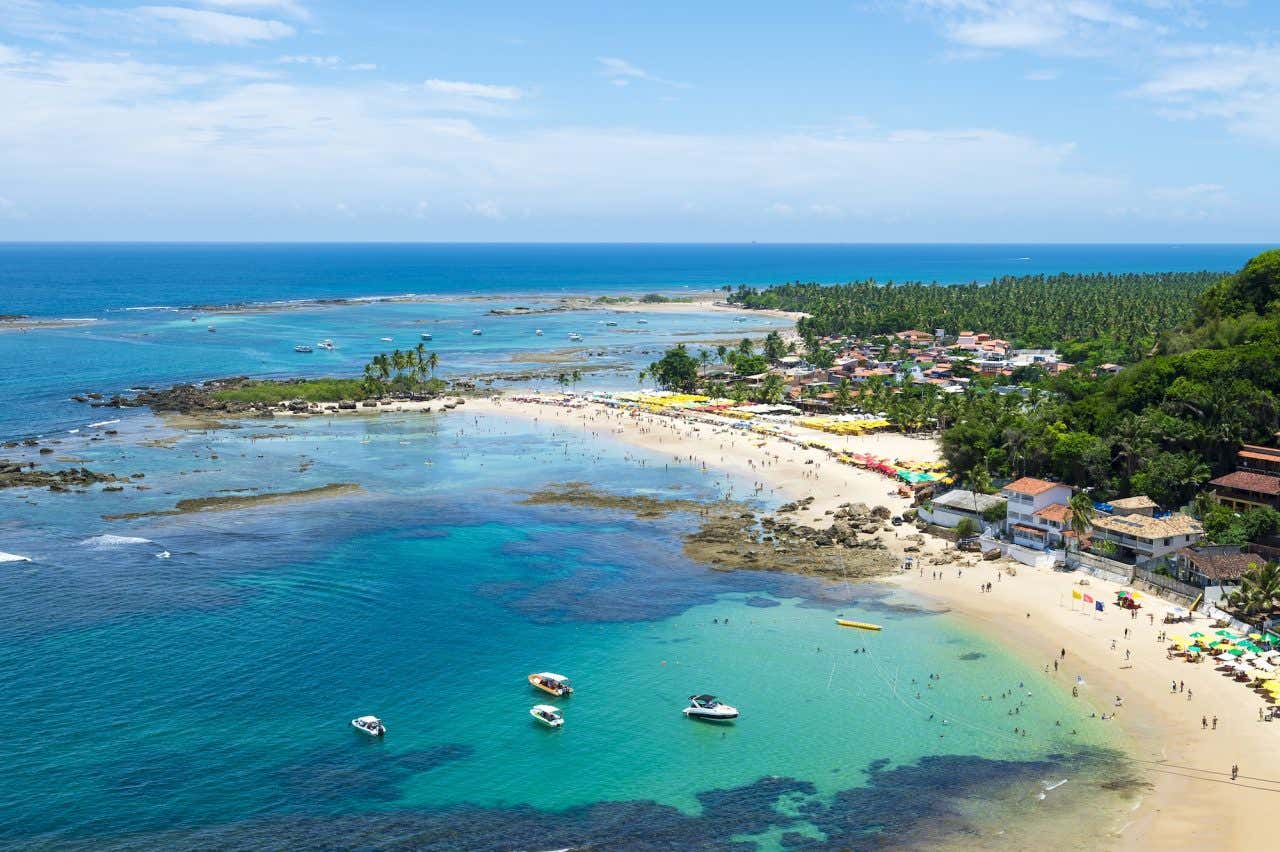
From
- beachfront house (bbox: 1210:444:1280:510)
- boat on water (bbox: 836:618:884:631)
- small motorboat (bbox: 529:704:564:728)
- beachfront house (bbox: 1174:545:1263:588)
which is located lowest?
small motorboat (bbox: 529:704:564:728)

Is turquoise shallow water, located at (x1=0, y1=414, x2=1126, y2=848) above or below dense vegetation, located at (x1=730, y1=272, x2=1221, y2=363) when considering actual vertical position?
below

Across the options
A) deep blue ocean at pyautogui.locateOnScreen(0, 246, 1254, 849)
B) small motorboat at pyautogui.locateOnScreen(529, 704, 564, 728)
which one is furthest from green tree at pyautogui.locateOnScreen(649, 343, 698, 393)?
small motorboat at pyautogui.locateOnScreen(529, 704, 564, 728)

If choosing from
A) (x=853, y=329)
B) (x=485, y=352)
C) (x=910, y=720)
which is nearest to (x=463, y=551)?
(x=910, y=720)

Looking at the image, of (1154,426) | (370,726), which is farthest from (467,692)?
(1154,426)

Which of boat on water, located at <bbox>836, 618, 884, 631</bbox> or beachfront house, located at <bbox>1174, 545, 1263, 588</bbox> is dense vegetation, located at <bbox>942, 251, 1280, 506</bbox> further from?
boat on water, located at <bbox>836, 618, 884, 631</bbox>

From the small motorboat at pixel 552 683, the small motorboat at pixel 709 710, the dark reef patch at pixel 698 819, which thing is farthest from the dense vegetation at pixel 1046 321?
the small motorboat at pixel 552 683

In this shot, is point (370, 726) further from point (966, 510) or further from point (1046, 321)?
point (1046, 321)
